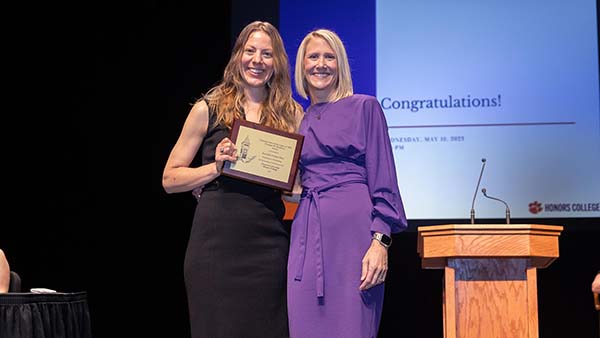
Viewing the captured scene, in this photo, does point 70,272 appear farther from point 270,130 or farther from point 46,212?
point 270,130

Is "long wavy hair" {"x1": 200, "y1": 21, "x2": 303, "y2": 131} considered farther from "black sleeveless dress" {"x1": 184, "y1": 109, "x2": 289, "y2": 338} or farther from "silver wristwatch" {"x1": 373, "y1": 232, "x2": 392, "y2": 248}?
"silver wristwatch" {"x1": 373, "y1": 232, "x2": 392, "y2": 248}

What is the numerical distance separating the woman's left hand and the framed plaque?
1.14 feet

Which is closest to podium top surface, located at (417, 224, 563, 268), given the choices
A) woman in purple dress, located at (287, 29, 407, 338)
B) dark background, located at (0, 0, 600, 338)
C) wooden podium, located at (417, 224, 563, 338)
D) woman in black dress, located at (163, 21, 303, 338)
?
wooden podium, located at (417, 224, 563, 338)

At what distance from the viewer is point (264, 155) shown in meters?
2.69

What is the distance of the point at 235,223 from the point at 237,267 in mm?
140

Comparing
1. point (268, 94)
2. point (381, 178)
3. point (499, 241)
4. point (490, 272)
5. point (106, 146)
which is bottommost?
point (490, 272)

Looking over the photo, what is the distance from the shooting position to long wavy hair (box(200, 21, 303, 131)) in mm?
2871

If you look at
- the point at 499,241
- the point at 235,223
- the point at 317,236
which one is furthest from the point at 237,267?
the point at 499,241

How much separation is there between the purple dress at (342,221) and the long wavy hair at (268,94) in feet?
0.84

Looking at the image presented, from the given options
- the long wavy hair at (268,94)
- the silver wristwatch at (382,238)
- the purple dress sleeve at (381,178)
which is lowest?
the silver wristwatch at (382,238)

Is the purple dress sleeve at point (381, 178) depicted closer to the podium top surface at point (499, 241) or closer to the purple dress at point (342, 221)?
the purple dress at point (342, 221)

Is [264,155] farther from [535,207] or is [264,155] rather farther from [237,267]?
[535,207]

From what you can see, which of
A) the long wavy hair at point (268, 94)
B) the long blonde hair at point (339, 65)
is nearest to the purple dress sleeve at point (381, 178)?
the long blonde hair at point (339, 65)

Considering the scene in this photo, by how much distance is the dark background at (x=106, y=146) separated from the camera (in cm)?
528
